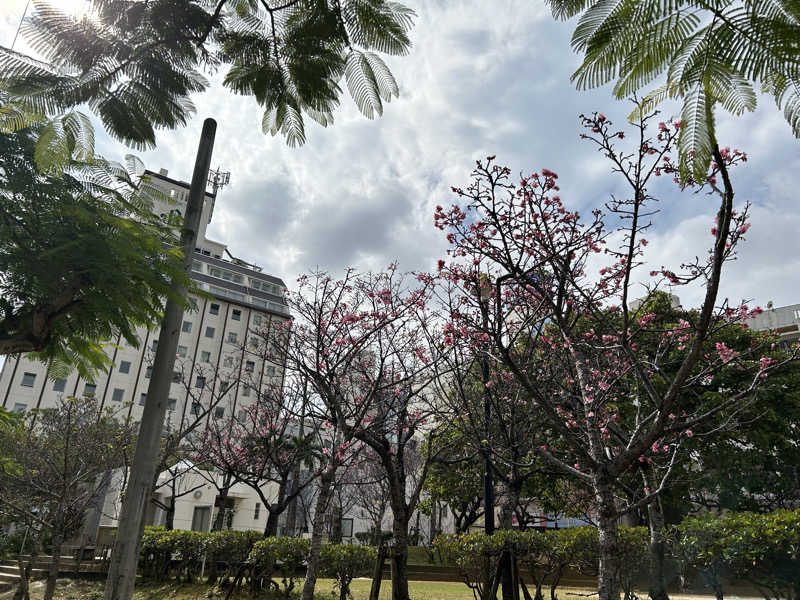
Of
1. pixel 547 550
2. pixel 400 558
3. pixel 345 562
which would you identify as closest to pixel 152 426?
pixel 400 558

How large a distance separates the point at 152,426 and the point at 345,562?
29.7 ft

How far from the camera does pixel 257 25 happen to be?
378 cm

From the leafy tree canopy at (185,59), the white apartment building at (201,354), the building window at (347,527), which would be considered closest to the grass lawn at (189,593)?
the leafy tree canopy at (185,59)

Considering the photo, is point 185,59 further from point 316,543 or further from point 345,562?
point 345,562

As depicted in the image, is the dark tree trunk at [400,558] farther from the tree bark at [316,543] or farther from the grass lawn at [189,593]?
the grass lawn at [189,593]

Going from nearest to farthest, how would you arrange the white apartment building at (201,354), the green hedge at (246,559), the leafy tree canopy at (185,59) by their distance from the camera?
the leafy tree canopy at (185,59) → the green hedge at (246,559) → the white apartment building at (201,354)

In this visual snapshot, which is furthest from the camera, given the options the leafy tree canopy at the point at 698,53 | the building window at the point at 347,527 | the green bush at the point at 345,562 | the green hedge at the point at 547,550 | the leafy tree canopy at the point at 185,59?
the building window at the point at 347,527

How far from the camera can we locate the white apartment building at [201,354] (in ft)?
130

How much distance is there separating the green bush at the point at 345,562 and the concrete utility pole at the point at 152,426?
842cm

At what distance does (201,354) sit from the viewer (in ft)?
159

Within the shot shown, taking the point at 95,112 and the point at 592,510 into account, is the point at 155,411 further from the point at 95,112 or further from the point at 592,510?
the point at 592,510

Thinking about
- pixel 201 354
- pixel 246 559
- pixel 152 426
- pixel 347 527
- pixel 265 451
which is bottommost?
pixel 347 527

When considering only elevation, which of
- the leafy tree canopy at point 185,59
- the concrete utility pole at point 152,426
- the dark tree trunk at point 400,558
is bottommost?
the dark tree trunk at point 400,558

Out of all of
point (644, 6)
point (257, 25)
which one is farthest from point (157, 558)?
point (644, 6)
